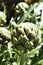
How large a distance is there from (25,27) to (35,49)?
19cm

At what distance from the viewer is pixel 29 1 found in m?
1.66

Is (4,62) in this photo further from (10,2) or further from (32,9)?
(10,2)

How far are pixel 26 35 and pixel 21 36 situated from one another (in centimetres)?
2

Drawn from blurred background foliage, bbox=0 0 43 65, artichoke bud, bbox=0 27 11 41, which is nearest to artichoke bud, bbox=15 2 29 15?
blurred background foliage, bbox=0 0 43 65

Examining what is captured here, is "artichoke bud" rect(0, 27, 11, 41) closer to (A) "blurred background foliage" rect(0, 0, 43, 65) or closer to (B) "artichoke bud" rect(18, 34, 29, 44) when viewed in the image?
(A) "blurred background foliage" rect(0, 0, 43, 65)

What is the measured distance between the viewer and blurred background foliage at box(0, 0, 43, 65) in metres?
1.22

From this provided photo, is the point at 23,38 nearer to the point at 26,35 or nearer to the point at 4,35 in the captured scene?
the point at 26,35

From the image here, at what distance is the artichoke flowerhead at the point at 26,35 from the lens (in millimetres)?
1185

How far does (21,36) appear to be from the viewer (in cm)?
119

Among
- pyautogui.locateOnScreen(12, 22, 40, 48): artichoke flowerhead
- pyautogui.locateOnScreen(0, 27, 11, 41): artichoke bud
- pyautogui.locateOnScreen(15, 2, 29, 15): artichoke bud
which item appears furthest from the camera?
pyautogui.locateOnScreen(15, 2, 29, 15): artichoke bud

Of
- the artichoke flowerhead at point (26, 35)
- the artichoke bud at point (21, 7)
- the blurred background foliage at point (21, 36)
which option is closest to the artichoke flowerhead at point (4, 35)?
the blurred background foliage at point (21, 36)

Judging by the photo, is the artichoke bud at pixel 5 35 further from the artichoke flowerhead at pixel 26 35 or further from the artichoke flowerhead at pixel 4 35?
the artichoke flowerhead at pixel 26 35

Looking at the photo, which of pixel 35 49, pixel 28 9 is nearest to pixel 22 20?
pixel 28 9

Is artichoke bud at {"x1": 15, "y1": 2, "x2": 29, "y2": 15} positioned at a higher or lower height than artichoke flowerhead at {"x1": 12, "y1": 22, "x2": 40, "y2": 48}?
higher
